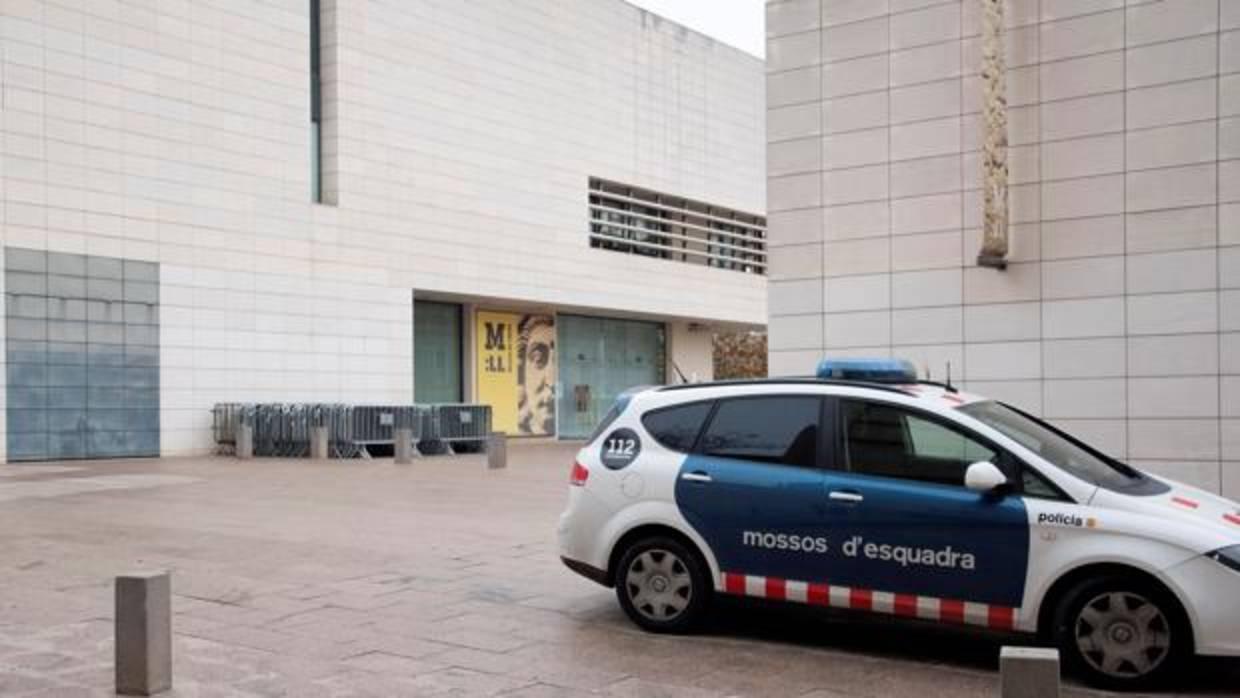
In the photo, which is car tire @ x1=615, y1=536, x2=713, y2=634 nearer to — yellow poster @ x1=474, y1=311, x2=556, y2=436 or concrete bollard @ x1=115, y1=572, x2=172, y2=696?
concrete bollard @ x1=115, y1=572, x2=172, y2=696

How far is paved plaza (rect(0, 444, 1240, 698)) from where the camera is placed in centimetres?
644

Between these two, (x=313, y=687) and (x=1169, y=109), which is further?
(x=1169, y=109)

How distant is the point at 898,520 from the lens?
6.81 metres

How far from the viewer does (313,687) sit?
6.35 m

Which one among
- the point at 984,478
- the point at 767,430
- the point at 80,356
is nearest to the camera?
the point at 984,478

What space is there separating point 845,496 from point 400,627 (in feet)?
9.81

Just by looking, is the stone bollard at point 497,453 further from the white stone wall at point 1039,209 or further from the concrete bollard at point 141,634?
the concrete bollard at point 141,634

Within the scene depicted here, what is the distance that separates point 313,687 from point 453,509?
874cm

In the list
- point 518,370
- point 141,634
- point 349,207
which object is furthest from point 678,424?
point 518,370

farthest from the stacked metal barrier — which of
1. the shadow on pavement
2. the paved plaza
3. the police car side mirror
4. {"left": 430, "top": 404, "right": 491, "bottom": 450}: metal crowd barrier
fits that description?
the police car side mirror

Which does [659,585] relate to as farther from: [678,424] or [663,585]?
[678,424]

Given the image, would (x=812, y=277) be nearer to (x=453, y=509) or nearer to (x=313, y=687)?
(x=453, y=509)

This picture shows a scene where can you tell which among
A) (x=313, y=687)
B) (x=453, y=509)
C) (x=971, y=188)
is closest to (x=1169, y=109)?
(x=971, y=188)

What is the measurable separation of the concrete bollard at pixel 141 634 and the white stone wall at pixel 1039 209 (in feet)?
36.9
